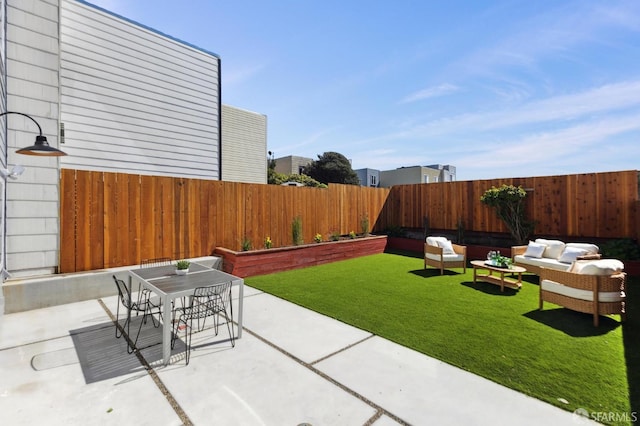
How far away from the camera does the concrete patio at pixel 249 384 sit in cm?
209

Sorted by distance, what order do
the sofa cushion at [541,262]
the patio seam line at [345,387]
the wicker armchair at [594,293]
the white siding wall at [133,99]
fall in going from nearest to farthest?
the patio seam line at [345,387] < the wicker armchair at [594,293] < the sofa cushion at [541,262] < the white siding wall at [133,99]

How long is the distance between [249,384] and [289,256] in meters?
4.79

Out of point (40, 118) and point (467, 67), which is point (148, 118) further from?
point (467, 67)

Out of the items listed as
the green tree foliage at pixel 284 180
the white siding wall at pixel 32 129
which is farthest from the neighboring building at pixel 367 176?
the white siding wall at pixel 32 129

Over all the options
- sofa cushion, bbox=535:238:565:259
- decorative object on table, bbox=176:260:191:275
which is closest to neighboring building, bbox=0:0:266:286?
decorative object on table, bbox=176:260:191:275

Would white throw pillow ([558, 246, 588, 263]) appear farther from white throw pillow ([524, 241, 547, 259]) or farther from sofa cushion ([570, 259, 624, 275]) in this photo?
sofa cushion ([570, 259, 624, 275])

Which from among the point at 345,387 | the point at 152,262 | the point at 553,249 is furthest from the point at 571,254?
the point at 152,262

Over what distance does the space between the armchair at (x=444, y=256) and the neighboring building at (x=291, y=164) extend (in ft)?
78.8

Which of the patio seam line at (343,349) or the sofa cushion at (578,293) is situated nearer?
the patio seam line at (343,349)

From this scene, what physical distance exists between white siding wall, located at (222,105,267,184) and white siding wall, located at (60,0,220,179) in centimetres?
393

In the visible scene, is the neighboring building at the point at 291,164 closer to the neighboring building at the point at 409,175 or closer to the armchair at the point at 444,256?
the neighboring building at the point at 409,175

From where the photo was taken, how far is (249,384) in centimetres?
250

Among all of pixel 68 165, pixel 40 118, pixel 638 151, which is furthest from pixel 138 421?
pixel 638 151

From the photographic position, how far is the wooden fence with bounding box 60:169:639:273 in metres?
5.20
